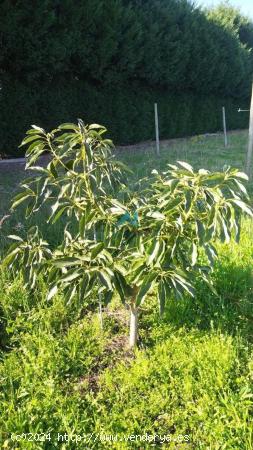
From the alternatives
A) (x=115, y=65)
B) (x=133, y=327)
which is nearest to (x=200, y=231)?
(x=133, y=327)

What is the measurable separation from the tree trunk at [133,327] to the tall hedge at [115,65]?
21.8ft

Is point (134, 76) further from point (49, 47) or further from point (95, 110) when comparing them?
point (49, 47)

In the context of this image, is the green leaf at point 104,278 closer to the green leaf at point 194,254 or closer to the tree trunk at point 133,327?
the green leaf at point 194,254

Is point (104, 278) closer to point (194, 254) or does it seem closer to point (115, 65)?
point (194, 254)

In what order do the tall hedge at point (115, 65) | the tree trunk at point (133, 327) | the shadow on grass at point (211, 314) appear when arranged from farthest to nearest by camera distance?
the tall hedge at point (115, 65), the shadow on grass at point (211, 314), the tree trunk at point (133, 327)

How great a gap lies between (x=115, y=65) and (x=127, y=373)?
9.76 metres

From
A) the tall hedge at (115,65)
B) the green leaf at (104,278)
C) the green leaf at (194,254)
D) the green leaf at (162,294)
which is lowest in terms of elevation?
the green leaf at (162,294)

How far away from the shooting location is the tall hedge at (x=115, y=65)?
798 cm

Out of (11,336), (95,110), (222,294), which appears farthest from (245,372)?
(95,110)

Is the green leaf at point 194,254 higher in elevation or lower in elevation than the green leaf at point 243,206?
lower

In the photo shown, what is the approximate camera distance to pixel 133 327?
85.7 inches

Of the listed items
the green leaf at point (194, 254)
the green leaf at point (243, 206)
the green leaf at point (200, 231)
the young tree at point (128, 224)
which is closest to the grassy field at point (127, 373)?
the young tree at point (128, 224)

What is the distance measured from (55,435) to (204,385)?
0.72 meters

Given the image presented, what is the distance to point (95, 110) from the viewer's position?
10.2m
